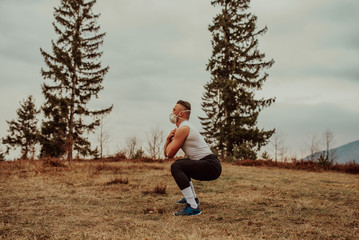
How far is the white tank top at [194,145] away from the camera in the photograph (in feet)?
14.7

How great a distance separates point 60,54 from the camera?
A: 23.4 meters

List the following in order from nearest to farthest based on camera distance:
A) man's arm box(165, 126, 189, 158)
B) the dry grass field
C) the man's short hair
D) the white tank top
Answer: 1. the dry grass field
2. man's arm box(165, 126, 189, 158)
3. the white tank top
4. the man's short hair

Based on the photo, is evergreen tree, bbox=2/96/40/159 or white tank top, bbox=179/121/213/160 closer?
white tank top, bbox=179/121/213/160

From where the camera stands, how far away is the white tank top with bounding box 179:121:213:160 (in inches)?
176

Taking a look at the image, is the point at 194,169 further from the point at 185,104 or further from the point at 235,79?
the point at 235,79

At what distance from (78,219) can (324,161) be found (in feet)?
55.6

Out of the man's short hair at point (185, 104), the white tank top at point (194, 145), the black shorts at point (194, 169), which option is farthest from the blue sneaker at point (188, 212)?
the man's short hair at point (185, 104)

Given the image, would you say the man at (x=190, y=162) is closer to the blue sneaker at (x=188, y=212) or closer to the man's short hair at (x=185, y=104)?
the blue sneaker at (x=188, y=212)

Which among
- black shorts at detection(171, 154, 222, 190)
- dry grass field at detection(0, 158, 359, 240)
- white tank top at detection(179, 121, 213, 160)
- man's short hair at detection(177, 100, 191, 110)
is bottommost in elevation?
dry grass field at detection(0, 158, 359, 240)

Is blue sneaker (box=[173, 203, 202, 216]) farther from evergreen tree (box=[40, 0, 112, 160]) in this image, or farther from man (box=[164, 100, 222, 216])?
evergreen tree (box=[40, 0, 112, 160])

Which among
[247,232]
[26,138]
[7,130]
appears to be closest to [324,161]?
[247,232]

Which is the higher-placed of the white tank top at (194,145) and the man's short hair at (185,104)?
the man's short hair at (185,104)

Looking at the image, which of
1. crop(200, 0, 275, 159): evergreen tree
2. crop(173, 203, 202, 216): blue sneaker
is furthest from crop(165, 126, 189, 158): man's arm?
crop(200, 0, 275, 159): evergreen tree

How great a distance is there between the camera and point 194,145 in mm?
4566
